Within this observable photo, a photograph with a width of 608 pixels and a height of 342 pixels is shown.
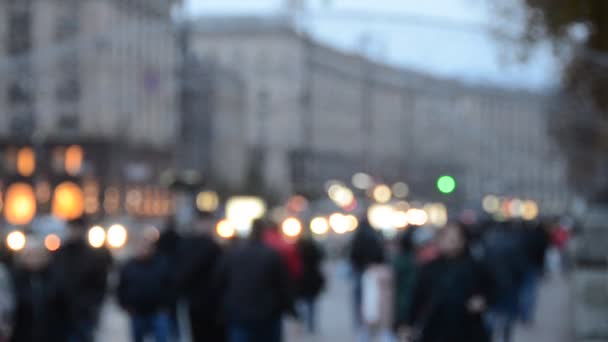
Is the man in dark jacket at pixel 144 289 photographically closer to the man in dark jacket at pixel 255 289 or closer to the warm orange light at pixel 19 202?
the man in dark jacket at pixel 255 289

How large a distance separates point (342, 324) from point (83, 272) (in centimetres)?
1026

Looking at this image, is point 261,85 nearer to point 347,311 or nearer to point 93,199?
point 93,199

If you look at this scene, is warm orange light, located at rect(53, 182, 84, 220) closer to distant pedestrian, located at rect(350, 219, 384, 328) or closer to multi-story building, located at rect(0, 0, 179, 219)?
multi-story building, located at rect(0, 0, 179, 219)

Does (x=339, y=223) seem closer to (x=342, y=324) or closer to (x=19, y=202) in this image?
(x=19, y=202)

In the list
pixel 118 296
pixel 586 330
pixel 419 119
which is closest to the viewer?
pixel 586 330

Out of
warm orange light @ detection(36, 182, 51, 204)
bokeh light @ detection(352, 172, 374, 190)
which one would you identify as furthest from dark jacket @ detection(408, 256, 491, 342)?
bokeh light @ detection(352, 172, 374, 190)

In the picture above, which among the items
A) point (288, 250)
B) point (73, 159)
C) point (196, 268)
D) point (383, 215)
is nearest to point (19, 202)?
point (73, 159)

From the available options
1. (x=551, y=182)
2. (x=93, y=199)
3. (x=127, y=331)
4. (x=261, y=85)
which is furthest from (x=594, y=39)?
(x=551, y=182)

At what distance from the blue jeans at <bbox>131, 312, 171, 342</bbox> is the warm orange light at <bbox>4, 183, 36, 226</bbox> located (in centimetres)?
4933

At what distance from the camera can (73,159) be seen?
67.3 meters

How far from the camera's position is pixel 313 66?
243ft

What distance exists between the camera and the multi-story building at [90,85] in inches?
2319

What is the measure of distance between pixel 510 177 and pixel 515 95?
4818 cm

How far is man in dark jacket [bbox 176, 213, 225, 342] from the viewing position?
48.4 feet
